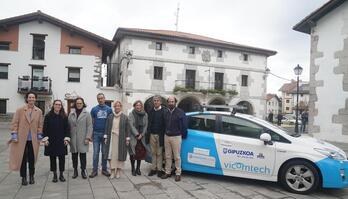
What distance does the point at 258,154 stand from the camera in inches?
237

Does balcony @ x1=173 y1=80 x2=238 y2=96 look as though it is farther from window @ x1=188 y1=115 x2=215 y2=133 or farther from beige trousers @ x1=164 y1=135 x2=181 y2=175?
beige trousers @ x1=164 y1=135 x2=181 y2=175

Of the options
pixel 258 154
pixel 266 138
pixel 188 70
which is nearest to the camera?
pixel 266 138

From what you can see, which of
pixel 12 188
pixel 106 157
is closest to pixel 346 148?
pixel 106 157

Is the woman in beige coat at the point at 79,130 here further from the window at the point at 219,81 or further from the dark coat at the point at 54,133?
the window at the point at 219,81

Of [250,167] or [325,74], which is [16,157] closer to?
[250,167]

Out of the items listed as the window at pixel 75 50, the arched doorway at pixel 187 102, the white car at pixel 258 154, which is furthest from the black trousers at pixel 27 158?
the arched doorway at pixel 187 102

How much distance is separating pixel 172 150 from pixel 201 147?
23.7 inches

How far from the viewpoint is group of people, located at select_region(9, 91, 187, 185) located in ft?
19.3

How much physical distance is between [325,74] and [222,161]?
5035 millimetres

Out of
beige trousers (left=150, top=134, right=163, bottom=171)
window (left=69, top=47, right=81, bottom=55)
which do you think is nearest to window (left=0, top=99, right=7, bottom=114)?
window (left=69, top=47, right=81, bottom=55)

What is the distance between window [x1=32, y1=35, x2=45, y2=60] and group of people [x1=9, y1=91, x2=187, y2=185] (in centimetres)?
2114

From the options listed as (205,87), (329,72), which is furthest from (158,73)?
(329,72)

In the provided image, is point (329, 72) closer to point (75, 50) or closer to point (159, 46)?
point (159, 46)

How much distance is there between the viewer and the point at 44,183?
19.9 ft
